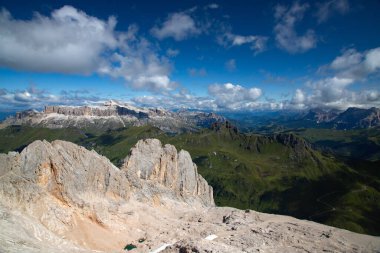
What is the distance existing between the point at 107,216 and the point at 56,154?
21.0 meters

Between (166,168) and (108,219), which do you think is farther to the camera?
(166,168)

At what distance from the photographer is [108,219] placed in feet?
249

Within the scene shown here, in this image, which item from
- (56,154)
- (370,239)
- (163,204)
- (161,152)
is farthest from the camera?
(161,152)

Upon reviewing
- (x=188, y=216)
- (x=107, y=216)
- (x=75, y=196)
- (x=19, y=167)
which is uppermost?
(x=19, y=167)

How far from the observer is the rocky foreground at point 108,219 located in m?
55.1

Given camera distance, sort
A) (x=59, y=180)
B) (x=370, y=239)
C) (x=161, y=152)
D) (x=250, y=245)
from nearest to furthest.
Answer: (x=250, y=245) → (x=370, y=239) → (x=59, y=180) → (x=161, y=152)

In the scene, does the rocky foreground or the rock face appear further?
the rock face

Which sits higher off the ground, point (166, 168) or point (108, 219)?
point (166, 168)

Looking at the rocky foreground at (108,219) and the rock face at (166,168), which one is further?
the rock face at (166,168)

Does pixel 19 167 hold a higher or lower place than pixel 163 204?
higher

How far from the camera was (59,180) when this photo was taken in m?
75.4

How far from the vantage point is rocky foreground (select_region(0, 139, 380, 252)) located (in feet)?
181

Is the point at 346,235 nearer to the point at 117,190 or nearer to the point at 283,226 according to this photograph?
the point at 283,226

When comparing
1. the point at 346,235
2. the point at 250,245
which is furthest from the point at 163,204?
the point at 346,235
